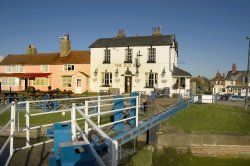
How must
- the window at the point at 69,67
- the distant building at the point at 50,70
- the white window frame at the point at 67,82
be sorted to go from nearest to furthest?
the distant building at the point at 50,70 → the white window frame at the point at 67,82 → the window at the point at 69,67

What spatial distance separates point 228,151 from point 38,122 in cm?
1103

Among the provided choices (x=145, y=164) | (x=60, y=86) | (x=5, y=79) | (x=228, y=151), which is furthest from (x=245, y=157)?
(x=5, y=79)

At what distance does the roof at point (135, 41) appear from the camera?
33.1 meters

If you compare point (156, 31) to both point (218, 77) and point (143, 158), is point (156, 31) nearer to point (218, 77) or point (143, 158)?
point (143, 158)

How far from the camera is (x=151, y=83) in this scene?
33219 millimetres

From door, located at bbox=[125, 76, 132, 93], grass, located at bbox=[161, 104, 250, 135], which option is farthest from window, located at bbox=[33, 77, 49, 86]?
grass, located at bbox=[161, 104, 250, 135]

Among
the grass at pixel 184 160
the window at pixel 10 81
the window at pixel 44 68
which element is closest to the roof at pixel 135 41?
the window at pixel 44 68

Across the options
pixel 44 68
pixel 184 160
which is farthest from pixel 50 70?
pixel 184 160

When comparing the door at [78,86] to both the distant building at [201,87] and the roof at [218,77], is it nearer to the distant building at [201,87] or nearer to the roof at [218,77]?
the distant building at [201,87]

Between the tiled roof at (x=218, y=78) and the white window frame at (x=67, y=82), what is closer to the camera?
the white window frame at (x=67, y=82)

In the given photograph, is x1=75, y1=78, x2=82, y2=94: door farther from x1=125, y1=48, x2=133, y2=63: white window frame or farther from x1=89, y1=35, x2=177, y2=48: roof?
x1=125, y1=48, x2=133, y2=63: white window frame

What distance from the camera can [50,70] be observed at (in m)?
40.7

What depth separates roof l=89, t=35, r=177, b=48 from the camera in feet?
108

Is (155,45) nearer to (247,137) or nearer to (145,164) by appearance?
(247,137)
